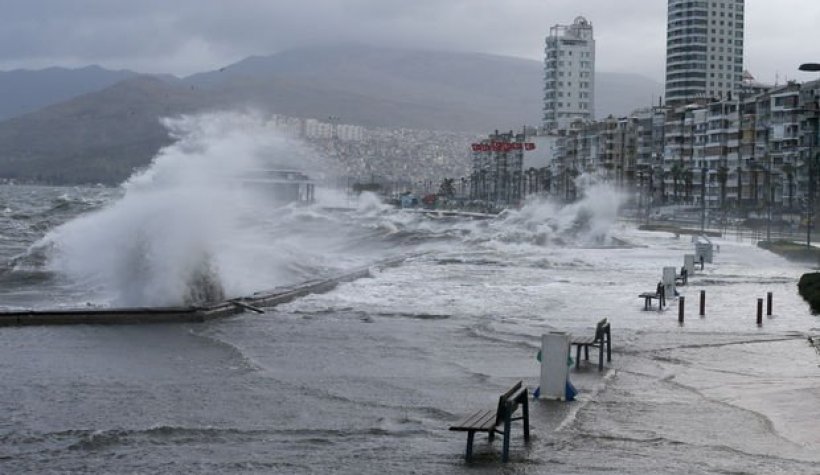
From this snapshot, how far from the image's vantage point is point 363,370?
17.7 m

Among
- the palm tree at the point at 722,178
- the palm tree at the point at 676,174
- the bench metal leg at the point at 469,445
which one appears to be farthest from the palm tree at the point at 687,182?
the bench metal leg at the point at 469,445

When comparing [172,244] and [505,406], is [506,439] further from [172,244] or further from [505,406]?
[172,244]

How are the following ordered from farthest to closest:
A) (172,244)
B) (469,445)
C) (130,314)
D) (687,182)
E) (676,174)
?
1. (676,174)
2. (687,182)
3. (172,244)
4. (130,314)
5. (469,445)

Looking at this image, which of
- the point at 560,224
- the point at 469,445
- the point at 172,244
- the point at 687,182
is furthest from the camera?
the point at 687,182

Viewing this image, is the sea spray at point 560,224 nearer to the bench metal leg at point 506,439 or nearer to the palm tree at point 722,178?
the palm tree at point 722,178

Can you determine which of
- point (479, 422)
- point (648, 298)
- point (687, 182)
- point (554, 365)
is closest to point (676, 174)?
point (687, 182)

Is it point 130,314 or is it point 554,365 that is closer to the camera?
point 554,365

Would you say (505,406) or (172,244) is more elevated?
(172,244)

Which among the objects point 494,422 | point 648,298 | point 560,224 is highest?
point 494,422

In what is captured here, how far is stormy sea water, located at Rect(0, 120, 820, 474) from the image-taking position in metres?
11.8

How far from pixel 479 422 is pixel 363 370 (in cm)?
622

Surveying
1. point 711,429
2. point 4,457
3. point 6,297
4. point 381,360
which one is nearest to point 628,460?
point 711,429

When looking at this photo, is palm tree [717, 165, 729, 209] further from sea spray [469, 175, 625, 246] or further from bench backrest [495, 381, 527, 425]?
bench backrest [495, 381, 527, 425]

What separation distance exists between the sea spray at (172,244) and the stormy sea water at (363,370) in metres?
0.10
